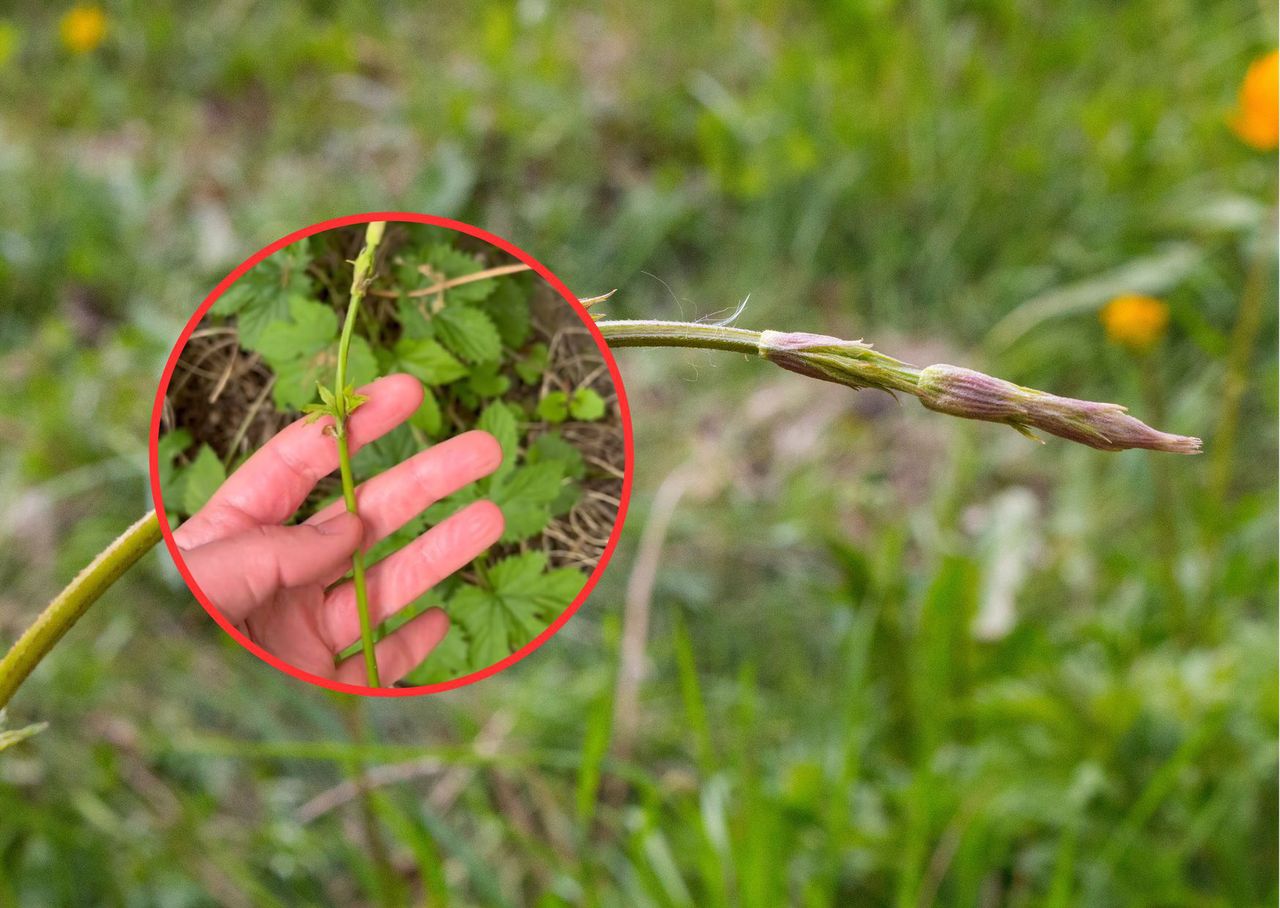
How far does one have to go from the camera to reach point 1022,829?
1.50 m

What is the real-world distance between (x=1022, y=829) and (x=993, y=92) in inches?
70.9

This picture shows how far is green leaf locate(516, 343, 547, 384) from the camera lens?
52 cm

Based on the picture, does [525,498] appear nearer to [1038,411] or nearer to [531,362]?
[531,362]

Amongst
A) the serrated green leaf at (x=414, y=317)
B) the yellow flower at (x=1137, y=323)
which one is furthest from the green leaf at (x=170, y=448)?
the yellow flower at (x=1137, y=323)

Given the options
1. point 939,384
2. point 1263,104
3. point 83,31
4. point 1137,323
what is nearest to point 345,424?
point 939,384

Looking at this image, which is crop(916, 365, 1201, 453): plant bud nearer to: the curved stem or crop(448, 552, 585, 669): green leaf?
the curved stem

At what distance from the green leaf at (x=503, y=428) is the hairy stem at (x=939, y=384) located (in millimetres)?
125

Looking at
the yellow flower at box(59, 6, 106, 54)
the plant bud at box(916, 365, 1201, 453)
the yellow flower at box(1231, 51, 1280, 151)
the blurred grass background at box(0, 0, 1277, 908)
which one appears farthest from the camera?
the yellow flower at box(59, 6, 106, 54)

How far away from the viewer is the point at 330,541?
0.48 meters

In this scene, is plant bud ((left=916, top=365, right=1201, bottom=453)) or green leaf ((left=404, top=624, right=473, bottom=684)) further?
green leaf ((left=404, top=624, right=473, bottom=684))

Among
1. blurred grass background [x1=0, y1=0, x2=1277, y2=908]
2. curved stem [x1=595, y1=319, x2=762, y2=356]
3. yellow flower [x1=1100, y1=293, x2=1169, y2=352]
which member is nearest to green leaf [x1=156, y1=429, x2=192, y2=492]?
curved stem [x1=595, y1=319, x2=762, y2=356]

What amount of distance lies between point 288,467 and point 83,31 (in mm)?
2824

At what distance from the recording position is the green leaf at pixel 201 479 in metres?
0.48

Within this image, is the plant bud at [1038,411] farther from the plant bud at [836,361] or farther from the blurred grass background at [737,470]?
the blurred grass background at [737,470]
